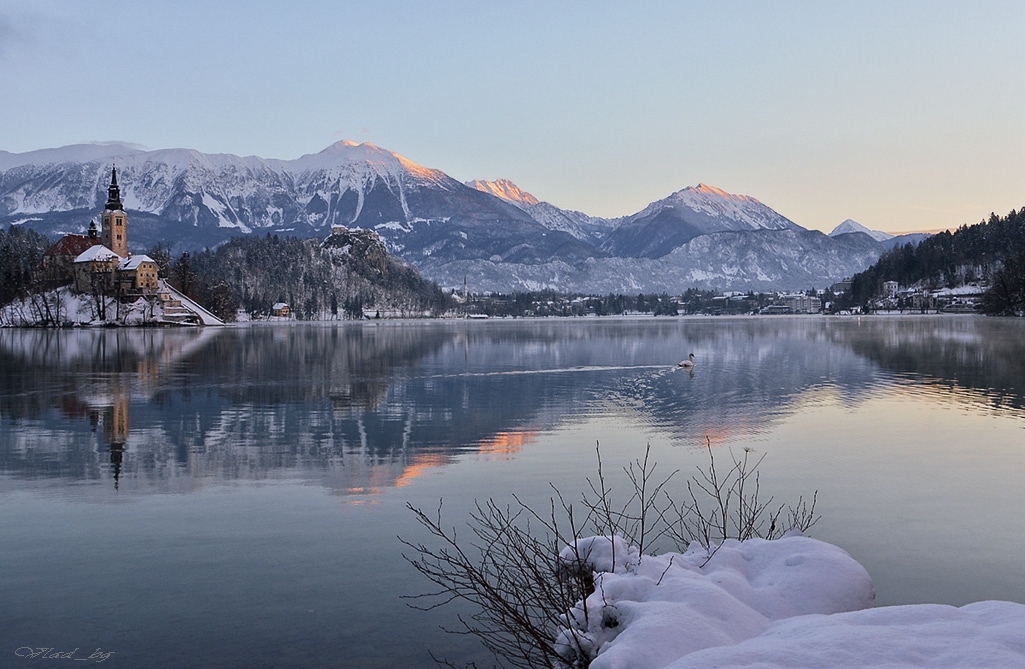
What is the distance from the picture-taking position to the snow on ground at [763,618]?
6.20 metres

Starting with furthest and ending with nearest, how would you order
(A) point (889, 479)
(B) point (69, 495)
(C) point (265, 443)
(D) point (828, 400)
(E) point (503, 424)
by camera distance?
(D) point (828, 400)
(E) point (503, 424)
(C) point (265, 443)
(A) point (889, 479)
(B) point (69, 495)

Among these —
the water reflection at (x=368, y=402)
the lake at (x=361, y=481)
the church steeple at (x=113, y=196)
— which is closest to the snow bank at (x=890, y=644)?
the lake at (x=361, y=481)

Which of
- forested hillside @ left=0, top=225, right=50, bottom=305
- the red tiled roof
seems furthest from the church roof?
forested hillside @ left=0, top=225, right=50, bottom=305

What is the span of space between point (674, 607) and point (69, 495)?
593 inches

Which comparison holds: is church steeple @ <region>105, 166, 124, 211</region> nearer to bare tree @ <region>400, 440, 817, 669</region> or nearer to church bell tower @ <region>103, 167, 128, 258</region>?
church bell tower @ <region>103, 167, 128, 258</region>

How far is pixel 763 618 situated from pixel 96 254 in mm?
195953

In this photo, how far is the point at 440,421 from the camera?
29516 millimetres

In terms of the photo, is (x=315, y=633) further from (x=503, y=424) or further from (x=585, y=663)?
(x=503, y=424)

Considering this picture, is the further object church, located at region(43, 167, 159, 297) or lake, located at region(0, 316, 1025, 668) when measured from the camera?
church, located at region(43, 167, 159, 297)

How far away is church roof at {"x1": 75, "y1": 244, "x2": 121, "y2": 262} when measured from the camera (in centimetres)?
17600

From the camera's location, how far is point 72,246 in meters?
188

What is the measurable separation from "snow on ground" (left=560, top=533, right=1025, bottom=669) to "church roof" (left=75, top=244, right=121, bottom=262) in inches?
7518

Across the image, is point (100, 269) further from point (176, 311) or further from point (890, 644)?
point (890, 644)

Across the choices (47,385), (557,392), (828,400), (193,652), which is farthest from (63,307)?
(193,652)
